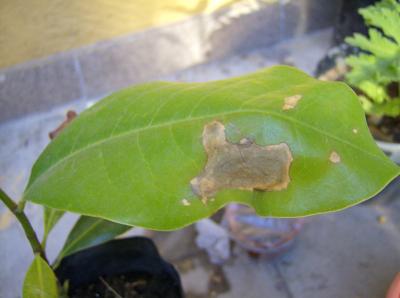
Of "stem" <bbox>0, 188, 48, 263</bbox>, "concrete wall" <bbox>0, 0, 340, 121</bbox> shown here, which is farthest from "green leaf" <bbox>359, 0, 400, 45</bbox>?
"stem" <bbox>0, 188, 48, 263</bbox>

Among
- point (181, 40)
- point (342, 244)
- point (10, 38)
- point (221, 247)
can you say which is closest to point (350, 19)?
point (181, 40)

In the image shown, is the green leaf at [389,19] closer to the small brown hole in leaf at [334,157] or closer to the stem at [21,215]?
the small brown hole in leaf at [334,157]

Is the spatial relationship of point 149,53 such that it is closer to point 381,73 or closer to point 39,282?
point 381,73

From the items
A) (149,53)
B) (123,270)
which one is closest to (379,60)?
(123,270)

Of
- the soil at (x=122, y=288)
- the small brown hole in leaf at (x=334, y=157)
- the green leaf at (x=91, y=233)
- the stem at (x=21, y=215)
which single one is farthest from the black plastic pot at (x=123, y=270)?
the small brown hole in leaf at (x=334, y=157)

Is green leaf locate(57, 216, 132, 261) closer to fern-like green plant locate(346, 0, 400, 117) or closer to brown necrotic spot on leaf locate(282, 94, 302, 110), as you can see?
brown necrotic spot on leaf locate(282, 94, 302, 110)

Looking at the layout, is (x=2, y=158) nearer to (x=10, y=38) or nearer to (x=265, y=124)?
(x=10, y=38)
